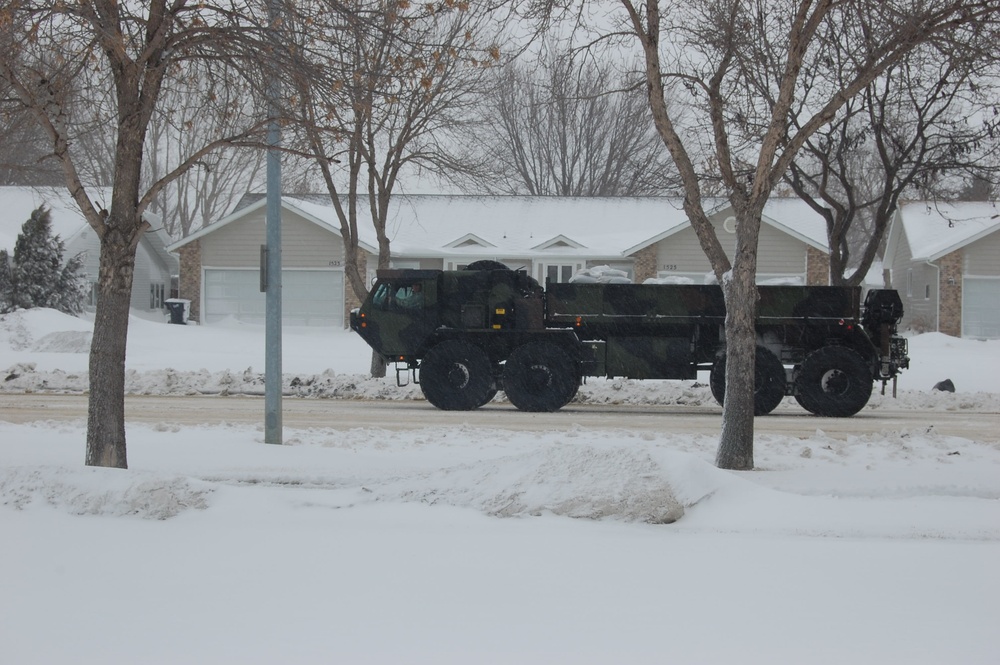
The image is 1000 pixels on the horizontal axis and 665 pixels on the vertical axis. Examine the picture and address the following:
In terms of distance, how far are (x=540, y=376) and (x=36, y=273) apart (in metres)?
23.7

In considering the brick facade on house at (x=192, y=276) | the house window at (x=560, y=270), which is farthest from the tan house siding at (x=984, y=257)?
the brick facade on house at (x=192, y=276)

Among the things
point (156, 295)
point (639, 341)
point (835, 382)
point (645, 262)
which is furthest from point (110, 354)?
point (156, 295)

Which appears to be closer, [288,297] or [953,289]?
[953,289]

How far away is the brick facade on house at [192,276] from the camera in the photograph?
37.8m

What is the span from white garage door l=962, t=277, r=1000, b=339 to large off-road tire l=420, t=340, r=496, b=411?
25.7 metres

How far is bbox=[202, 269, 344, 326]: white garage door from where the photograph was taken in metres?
37.0

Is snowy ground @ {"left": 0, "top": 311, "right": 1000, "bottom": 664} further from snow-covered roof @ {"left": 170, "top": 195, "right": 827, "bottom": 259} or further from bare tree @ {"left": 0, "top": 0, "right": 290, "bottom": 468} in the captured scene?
snow-covered roof @ {"left": 170, "top": 195, "right": 827, "bottom": 259}

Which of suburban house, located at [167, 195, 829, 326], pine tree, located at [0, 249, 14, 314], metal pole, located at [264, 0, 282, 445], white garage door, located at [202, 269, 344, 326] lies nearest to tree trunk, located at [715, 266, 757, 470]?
metal pole, located at [264, 0, 282, 445]

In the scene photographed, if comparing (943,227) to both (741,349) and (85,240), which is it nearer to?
(741,349)

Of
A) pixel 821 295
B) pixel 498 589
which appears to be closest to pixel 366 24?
pixel 498 589

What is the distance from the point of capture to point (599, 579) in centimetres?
615

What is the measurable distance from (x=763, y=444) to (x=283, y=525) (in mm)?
6795

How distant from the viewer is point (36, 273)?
1350 inches

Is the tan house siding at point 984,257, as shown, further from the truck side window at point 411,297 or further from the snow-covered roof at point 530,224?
the truck side window at point 411,297
